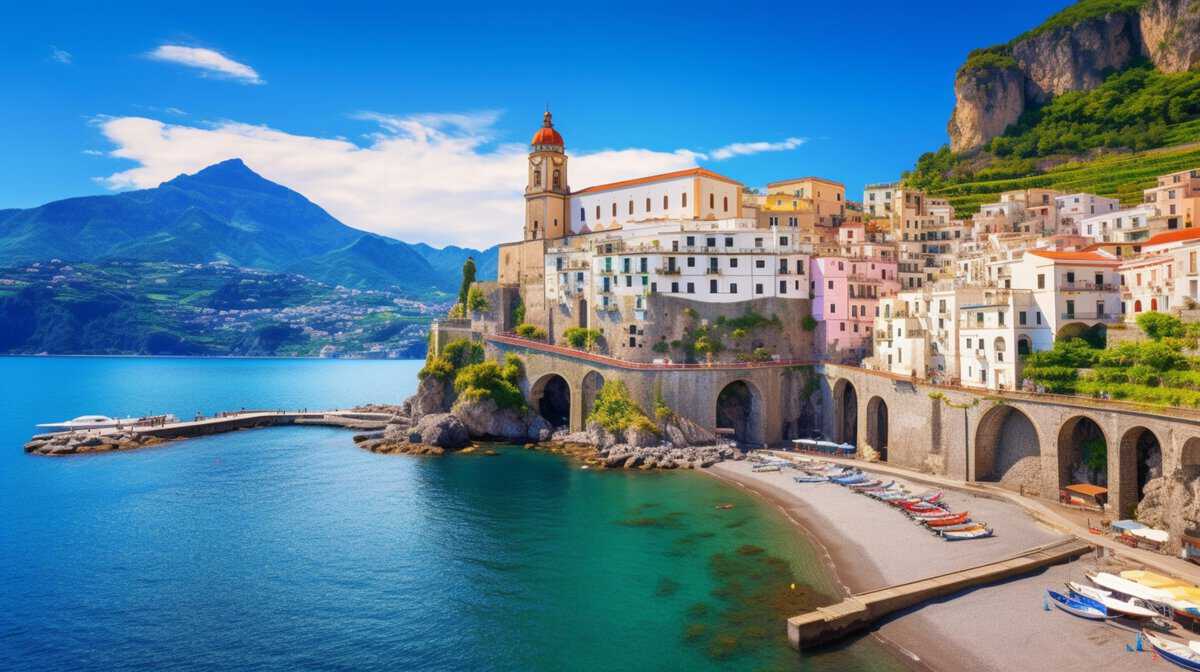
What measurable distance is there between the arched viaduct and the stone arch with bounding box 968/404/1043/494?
2.2 inches

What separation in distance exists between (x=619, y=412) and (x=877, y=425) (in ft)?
62.1

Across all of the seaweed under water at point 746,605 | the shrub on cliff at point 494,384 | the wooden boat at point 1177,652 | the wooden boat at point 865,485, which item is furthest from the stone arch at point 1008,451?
the shrub on cliff at point 494,384

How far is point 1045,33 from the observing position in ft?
332

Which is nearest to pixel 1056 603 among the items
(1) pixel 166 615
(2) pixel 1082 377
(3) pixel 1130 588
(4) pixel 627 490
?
(3) pixel 1130 588

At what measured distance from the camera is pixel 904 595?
81.5 ft

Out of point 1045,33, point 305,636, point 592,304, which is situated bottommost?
point 305,636

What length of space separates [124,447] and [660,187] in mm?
52794

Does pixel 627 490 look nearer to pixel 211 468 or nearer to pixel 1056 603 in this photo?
pixel 1056 603

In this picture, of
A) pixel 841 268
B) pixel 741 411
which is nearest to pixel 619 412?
pixel 741 411

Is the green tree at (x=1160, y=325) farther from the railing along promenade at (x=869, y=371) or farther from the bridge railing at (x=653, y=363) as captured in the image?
the bridge railing at (x=653, y=363)

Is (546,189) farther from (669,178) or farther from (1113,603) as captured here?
(1113,603)

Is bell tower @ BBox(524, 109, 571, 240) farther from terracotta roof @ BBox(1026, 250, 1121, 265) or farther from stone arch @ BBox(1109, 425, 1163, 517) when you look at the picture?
stone arch @ BBox(1109, 425, 1163, 517)

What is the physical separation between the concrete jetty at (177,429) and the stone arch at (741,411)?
36738mm

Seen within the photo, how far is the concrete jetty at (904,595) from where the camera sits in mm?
22781
